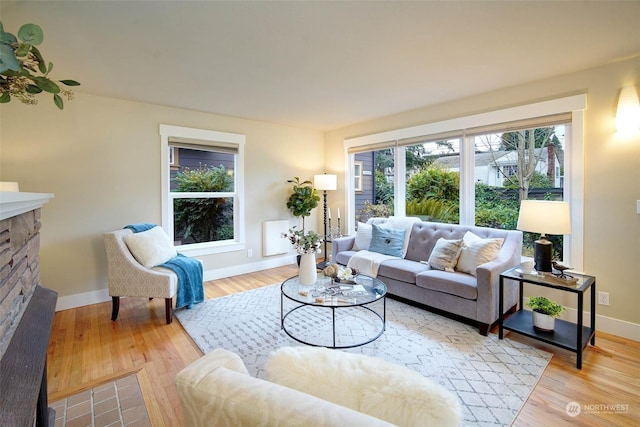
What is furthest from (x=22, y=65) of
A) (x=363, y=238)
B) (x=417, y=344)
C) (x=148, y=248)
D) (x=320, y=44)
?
(x=363, y=238)

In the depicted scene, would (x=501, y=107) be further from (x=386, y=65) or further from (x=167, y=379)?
(x=167, y=379)

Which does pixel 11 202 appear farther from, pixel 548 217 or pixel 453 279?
pixel 548 217

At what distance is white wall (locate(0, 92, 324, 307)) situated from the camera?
118 inches

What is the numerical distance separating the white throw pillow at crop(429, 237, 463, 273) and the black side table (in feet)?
1.66

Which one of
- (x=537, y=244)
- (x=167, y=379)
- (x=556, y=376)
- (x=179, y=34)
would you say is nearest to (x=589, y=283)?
(x=537, y=244)

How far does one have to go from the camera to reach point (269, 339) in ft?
8.37

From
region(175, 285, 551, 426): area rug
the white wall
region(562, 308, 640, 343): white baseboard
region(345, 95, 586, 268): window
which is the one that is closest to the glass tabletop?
region(175, 285, 551, 426): area rug

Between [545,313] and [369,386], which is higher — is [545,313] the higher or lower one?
the lower one

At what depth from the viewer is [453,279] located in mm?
2773

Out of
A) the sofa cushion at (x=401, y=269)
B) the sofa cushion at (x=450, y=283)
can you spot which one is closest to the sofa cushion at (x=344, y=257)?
the sofa cushion at (x=401, y=269)

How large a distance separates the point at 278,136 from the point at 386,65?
2.60m

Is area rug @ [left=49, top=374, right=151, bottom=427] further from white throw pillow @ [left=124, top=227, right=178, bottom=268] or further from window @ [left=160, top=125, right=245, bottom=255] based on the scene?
window @ [left=160, top=125, right=245, bottom=255]

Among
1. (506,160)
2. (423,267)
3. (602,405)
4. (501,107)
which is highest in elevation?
(501,107)

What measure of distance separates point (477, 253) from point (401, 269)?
2.50ft
